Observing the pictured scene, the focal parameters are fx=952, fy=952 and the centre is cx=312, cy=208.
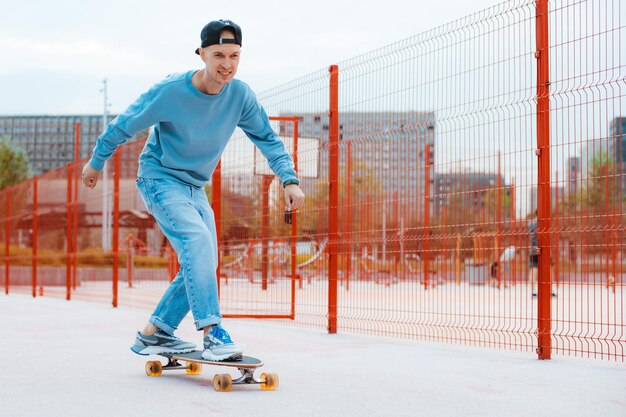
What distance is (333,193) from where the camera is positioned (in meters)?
8.93

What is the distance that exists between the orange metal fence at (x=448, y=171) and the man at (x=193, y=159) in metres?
0.60

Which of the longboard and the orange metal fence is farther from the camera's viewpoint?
the orange metal fence

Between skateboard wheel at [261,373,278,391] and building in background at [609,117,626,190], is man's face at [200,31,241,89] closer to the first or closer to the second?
skateboard wheel at [261,373,278,391]

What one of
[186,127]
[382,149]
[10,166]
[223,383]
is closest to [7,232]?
[382,149]

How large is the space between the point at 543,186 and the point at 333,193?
280 centimetres

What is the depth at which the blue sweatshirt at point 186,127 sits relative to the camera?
494 cm

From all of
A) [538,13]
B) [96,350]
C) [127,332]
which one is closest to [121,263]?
[127,332]

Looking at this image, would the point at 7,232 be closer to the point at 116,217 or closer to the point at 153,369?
the point at 116,217

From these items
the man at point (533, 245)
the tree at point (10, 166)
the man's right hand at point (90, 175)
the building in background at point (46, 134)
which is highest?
the building in background at point (46, 134)

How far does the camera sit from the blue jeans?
478 cm

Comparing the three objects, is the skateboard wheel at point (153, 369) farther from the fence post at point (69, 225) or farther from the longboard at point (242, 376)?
the fence post at point (69, 225)

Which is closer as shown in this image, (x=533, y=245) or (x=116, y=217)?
(x=533, y=245)

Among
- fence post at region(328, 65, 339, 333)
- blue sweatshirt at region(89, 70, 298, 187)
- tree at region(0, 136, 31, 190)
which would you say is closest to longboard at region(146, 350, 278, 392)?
blue sweatshirt at region(89, 70, 298, 187)

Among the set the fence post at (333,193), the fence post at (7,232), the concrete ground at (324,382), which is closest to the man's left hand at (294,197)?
the concrete ground at (324,382)
